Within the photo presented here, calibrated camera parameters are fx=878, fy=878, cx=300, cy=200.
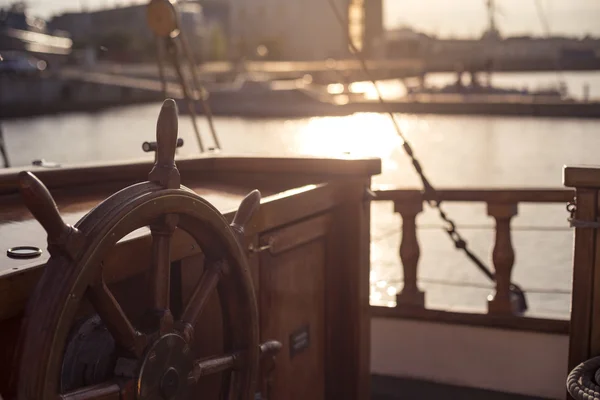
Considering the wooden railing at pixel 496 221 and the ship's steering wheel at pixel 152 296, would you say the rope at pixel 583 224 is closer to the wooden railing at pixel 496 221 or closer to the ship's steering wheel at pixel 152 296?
the wooden railing at pixel 496 221

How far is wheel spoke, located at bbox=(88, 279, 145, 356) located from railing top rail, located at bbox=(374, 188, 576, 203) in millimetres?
1741

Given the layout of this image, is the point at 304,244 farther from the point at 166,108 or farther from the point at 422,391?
→ the point at 422,391

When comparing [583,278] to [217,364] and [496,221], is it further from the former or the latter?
[217,364]

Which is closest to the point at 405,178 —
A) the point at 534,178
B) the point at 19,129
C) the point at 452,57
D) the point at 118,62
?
the point at 534,178

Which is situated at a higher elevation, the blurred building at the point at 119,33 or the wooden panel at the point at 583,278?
the blurred building at the point at 119,33

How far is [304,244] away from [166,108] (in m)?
0.83

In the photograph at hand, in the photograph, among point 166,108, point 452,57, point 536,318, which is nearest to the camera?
point 166,108

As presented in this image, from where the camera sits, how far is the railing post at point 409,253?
9.88 feet

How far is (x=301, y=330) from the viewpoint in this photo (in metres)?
2.05

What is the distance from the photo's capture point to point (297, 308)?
2.02m

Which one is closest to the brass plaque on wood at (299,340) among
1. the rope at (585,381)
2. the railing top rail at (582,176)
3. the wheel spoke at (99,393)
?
the rope at (585,381)

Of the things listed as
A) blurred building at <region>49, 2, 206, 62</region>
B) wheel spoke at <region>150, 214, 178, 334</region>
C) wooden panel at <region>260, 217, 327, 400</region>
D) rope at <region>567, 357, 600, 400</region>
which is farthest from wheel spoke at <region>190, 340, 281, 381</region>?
blurred building at <region>49, 2, 206, 62</region>

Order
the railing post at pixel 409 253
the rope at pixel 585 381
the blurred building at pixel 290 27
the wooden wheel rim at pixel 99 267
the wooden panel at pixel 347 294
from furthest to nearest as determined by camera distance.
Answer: the blurred building at pixel 290 27 → the railing post at pixel 409 253 → the wooden panel at pixel 347 294 → the rope at pixel 585 381 → the wooden wheel rim at pixel 99 267

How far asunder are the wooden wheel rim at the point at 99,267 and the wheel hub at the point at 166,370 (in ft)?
0.55
